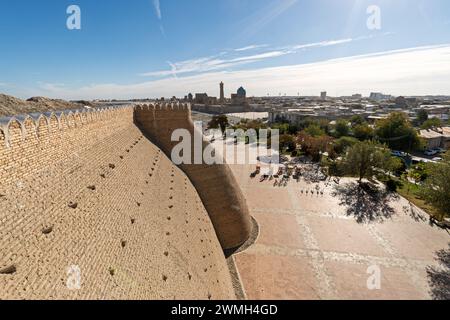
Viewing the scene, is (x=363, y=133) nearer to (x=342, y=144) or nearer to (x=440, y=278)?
(x=342, y=144)

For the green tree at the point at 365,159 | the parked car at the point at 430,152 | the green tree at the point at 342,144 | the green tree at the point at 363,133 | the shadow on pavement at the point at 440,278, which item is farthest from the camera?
the green tree at the point at 363,133

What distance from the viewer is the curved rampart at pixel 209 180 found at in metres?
16.0

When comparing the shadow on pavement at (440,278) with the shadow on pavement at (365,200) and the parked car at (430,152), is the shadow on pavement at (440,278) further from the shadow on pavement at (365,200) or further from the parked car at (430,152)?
the parked car at (430,152)

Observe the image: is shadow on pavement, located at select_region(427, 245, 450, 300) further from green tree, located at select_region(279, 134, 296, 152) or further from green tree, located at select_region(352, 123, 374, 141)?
green tree, located at select_region(352, 123, 374, 141)

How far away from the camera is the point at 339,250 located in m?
16.1

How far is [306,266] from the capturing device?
14.5 m

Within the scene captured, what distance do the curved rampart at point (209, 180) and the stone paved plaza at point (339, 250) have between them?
152 centimetres

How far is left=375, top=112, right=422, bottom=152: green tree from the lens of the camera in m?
44.3

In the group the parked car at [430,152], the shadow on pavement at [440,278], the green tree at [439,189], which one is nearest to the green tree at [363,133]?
the parked car at [430,152]

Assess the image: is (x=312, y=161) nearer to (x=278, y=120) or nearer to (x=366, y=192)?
(x=366, y=192)

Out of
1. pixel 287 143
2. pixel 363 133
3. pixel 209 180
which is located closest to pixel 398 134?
pixel 363 133
